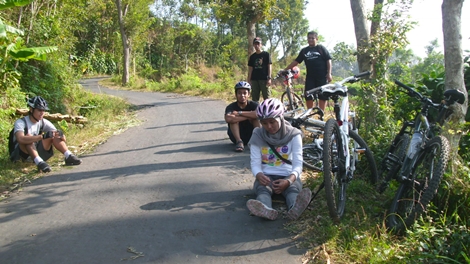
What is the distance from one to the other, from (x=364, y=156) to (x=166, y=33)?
38264 millimetres

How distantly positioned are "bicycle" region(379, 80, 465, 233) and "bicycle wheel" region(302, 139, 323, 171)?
1.04 m

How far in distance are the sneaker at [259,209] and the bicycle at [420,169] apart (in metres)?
1.22

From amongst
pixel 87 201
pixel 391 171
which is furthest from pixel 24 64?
pixel 391 171

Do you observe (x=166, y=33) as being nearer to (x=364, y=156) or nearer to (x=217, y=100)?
(x=217, y=100)

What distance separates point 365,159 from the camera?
5613 millimetres

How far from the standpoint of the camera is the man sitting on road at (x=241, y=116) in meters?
7.14

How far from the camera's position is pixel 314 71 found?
25.9 feet

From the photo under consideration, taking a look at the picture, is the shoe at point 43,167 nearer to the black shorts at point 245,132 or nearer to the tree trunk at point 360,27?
the black shorts at point 245,132

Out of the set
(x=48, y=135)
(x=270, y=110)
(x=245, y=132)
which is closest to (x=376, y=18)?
(x=245, y=132)

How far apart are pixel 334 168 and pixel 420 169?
0.87 metres

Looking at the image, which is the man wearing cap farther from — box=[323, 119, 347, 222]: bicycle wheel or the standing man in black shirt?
box=[323, 119, 347, 222]: bicycle wheel

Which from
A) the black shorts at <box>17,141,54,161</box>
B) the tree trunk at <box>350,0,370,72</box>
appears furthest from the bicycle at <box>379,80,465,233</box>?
the black shorts at <box>17,141,54,161</box>

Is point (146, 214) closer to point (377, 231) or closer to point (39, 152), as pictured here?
point (377, 231)

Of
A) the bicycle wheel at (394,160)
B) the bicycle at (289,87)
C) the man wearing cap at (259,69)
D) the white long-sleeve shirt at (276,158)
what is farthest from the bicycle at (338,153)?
the bicycle at (289,87)
